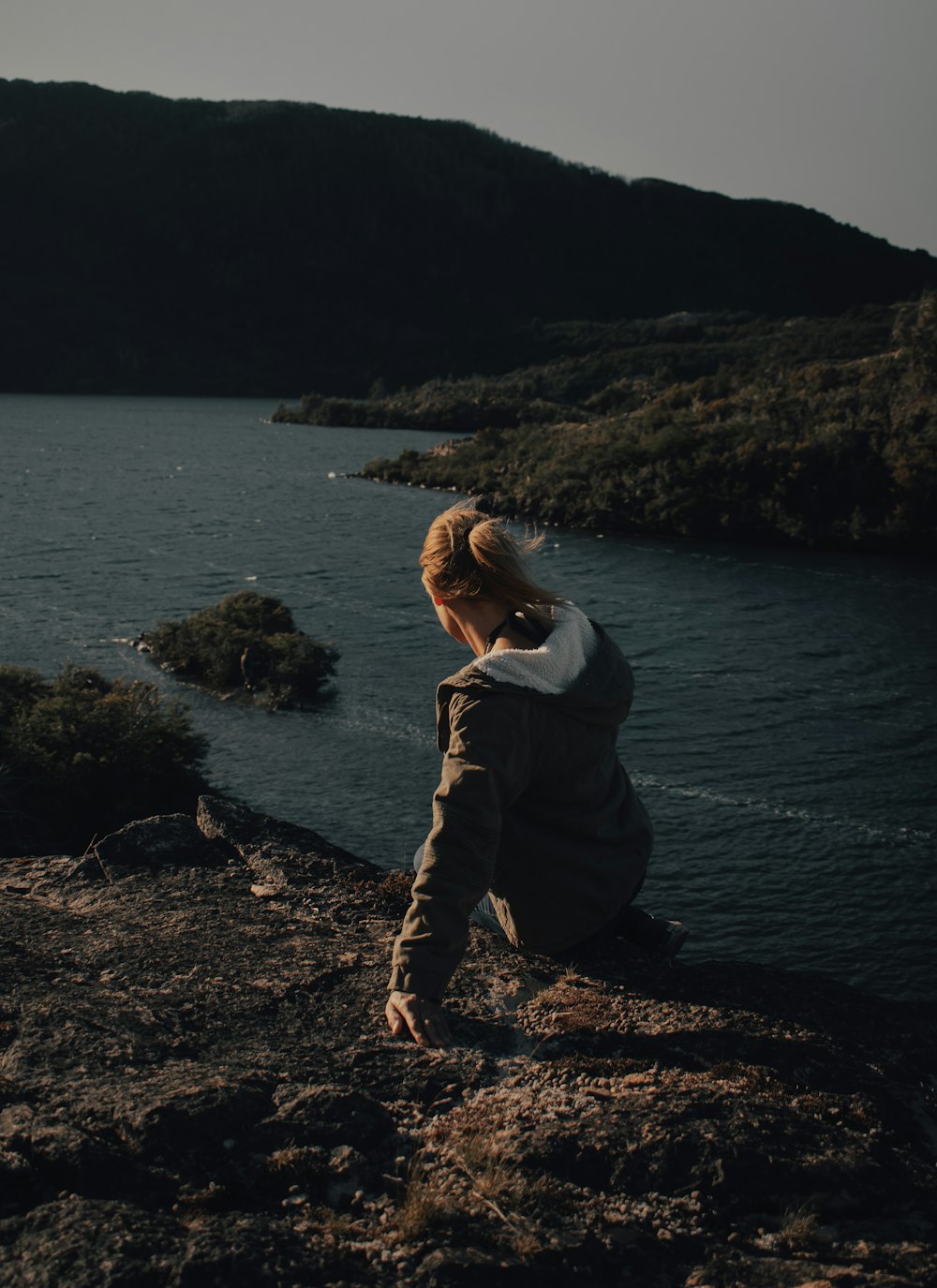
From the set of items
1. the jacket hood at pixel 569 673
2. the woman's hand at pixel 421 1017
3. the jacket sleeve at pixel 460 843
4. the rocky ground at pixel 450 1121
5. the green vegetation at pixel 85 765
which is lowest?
the green vegetation at pixel 85 765

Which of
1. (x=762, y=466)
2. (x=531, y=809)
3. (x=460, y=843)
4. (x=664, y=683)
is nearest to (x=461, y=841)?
(x=460, y=843)

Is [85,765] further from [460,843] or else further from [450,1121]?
[450,1121]

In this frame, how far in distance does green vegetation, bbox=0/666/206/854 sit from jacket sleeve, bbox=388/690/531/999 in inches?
461

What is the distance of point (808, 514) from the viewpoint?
41.4 metres

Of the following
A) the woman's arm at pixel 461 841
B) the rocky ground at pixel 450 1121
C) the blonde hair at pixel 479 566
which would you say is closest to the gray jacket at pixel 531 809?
the woman's arm at pixel 461 841

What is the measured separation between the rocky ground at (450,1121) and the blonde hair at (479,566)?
1.56 metres

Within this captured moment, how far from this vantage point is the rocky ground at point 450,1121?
9.86 ft

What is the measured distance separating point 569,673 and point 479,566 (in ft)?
1.65

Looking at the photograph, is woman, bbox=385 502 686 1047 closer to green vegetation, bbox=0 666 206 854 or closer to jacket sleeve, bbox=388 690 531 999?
jacket sleeve, bbox=388 690 531 999

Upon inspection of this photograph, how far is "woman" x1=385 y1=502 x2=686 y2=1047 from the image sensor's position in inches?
153

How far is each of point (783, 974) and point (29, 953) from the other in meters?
3.24

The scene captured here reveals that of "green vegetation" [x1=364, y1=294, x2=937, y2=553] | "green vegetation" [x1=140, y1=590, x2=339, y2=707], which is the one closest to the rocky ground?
"green vegetation" [x1=140, y1=590, x2=339, y2=707]

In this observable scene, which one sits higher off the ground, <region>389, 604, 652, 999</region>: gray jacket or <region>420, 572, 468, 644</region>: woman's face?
<region>420, 572, 468, 644</region>: woman's face

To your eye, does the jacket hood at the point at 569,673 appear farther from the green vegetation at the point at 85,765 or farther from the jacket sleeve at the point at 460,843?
the green vegetation at the point at 85,765
